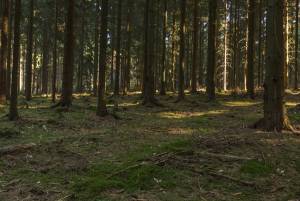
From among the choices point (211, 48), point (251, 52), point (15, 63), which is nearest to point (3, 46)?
point (15, 63)

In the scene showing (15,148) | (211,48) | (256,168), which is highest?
(211,48)

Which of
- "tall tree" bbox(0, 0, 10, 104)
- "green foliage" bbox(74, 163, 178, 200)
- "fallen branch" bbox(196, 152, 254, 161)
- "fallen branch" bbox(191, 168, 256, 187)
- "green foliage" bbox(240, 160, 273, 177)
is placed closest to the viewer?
"green foliage" bbox(74, 163, 178, 200)

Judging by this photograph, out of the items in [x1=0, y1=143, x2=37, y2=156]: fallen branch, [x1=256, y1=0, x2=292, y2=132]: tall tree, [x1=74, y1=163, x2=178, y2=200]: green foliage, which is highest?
[x1=256, y1=0, x2=292, y2=132]: tall tree

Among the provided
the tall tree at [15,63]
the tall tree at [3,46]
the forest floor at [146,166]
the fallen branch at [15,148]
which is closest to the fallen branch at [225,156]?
the forest floor at [146,166]

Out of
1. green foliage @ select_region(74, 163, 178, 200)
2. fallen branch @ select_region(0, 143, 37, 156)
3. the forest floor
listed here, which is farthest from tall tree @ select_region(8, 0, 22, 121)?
green foliage @ select_region(74, 163, 178, 200)

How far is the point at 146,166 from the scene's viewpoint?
352 inches

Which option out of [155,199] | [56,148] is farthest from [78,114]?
[155,199]

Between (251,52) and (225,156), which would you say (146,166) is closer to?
(225,156)

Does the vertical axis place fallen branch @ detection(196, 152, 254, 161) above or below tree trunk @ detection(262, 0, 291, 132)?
below

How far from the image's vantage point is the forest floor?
7891 mm

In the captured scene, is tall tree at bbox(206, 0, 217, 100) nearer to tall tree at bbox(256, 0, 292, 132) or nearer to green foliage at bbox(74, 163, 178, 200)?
tall tree at bbox(256, 0, 292, 132)

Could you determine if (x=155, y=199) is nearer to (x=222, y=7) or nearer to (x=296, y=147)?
(x=296, y=147)

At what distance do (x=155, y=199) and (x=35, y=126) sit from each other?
9178 millimetres

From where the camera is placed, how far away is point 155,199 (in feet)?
24.6
